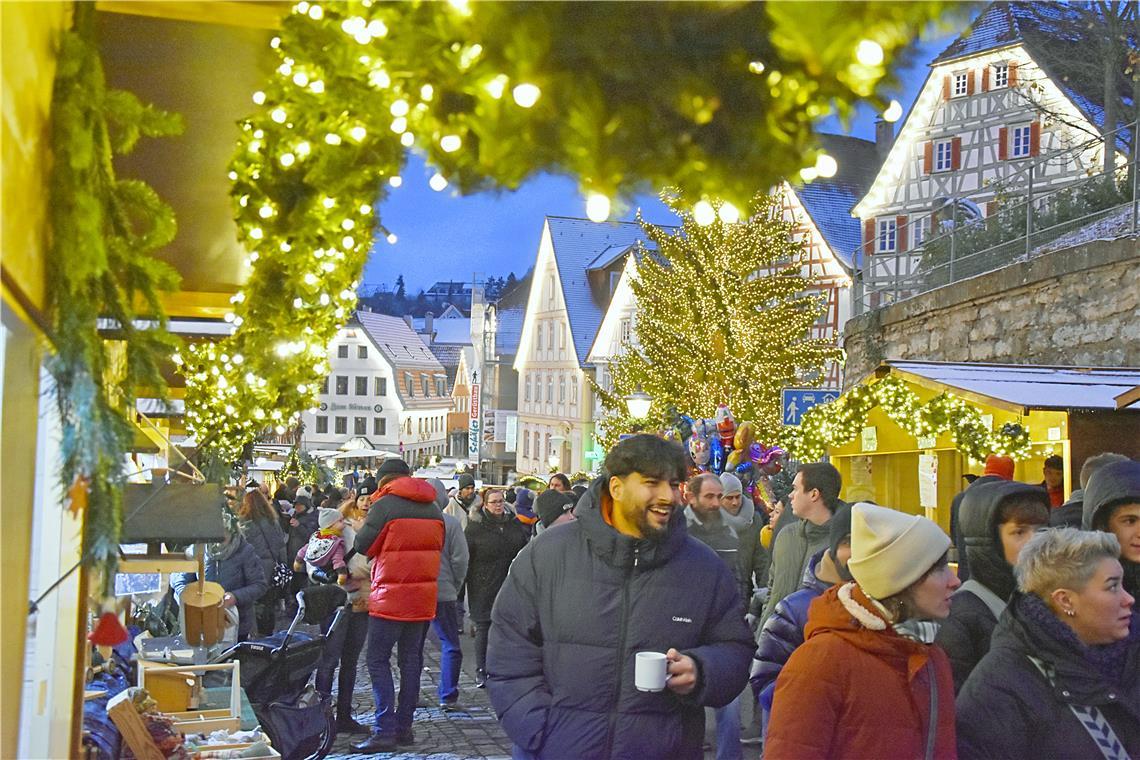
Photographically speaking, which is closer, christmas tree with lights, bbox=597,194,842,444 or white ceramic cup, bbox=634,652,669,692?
white ceramic cup, bbox=634,652,669,692

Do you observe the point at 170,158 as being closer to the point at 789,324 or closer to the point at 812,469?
the point at 812,469

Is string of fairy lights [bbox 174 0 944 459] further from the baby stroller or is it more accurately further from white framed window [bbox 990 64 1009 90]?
white framed window [bbox 990 64 1009 90]

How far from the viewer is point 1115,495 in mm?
4938

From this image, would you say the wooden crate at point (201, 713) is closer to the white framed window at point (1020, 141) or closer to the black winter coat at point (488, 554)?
the black winter coat at point (488, 554)

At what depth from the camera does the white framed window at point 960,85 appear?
34.6 m

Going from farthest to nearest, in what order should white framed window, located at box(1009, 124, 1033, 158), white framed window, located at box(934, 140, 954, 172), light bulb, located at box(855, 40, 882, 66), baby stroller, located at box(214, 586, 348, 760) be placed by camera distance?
white framed window, located at box(934, 140, 954, 172)
white framed window, located at box(1009, 124, 1033, 158)
baby stroller, located at box(214, 586, 348, 760)
light bulb, located at box(855, 40, 882, 66)

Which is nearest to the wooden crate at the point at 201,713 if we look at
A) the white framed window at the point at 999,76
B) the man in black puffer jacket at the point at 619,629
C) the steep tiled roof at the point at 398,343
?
the man in black puffer jacket at the point at 619,629

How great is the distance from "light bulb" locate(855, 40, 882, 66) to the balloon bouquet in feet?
44.3

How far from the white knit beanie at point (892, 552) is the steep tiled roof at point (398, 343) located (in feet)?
194

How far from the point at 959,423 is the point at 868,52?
10417 mm

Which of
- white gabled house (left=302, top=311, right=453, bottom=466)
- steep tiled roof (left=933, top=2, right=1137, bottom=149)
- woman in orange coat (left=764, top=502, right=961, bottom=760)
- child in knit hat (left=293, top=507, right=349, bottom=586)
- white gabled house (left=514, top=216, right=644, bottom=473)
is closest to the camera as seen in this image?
woman in orange coat (left=764, top=502, right=961, bottom=760)

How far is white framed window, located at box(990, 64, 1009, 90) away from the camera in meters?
32.6

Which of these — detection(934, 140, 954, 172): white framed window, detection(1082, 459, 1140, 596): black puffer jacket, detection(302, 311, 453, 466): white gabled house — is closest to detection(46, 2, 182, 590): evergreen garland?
detection(1082, 459, 1140, 596): black puffer jacket

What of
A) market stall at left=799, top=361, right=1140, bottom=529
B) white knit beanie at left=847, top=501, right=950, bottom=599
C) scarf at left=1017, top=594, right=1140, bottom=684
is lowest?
scarf at left=1017, top=594, right=1140, bottom=684
